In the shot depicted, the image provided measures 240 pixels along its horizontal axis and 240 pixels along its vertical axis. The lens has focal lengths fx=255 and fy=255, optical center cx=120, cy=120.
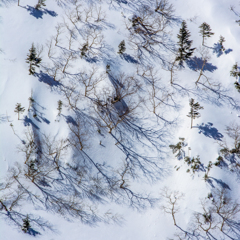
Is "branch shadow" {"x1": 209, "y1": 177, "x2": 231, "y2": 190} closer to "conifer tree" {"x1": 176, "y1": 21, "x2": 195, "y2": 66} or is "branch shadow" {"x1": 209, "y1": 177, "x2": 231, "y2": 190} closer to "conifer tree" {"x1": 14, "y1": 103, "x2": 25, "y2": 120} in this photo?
"conifer tree" {"x1": 176, "y1": 21, "x2": 195, "y2": 66}

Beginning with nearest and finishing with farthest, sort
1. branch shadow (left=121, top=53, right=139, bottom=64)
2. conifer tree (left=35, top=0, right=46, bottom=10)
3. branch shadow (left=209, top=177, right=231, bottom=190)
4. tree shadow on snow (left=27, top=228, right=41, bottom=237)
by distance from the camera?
tree shadow on snow (left=27, top=228, right=41, bottom=237), branch shadow (left=209, top=177, right=231, bottom=190), branch shadow (left=121, top=53, right=139, bottom=64), conifer tree (left=35, top=0, right=46, bottom=10)

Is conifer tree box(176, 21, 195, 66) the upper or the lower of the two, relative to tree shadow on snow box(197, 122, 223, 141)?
upper

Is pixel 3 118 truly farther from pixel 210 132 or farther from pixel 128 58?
pixel 210 132

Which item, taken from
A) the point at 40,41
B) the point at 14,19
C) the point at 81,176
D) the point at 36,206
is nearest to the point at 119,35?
the point at 40,41

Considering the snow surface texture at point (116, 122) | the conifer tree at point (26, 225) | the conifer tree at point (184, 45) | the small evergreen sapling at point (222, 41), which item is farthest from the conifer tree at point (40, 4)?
the conifer tree at point (26, 225)

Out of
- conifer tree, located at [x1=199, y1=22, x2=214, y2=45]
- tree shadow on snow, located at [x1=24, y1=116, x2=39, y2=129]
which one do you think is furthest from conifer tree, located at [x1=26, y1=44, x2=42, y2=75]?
conifer tree, located at [x1=199, y1=22, x2=214, y2=45]

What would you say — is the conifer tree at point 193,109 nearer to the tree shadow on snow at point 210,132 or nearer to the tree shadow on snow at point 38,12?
the tree shadow on snow at point 210,132

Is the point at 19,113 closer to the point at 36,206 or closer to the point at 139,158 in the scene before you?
the point at 36,206
